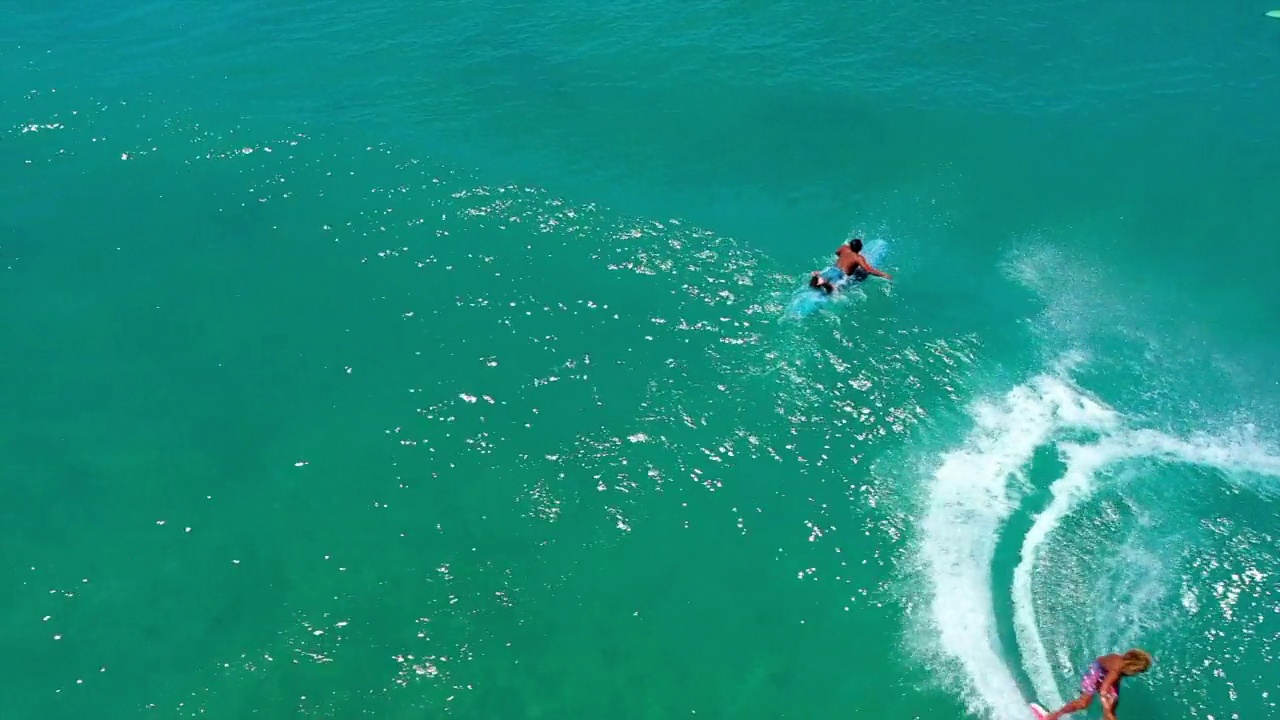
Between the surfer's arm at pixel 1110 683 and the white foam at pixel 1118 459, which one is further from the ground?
the white foam at pixel 1118 459

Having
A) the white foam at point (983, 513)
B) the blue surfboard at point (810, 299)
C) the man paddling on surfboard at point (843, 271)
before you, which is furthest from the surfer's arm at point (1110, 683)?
the man paddling on surfboard at point (843, 271)

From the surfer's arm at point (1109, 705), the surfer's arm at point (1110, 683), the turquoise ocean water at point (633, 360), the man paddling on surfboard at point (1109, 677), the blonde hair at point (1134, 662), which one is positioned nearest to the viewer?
the blonde hair at point (1134, 662)

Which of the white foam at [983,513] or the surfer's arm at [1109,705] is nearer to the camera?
the surfer's arm at [1109,705]

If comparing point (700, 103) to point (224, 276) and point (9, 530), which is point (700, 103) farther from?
point (9, 530)

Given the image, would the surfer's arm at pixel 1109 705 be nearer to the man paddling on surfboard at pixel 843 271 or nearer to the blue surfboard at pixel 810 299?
the blue surfboard at pixel 810 299

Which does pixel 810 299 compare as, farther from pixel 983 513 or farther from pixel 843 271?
pixel 983 513

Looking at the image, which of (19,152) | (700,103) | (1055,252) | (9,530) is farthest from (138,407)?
(1055,252)

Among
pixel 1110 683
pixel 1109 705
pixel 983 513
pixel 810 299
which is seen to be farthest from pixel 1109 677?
pixel 810 299

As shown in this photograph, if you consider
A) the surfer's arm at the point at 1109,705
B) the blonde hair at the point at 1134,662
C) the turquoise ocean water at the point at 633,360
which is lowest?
the surfer's arm at the point at 1109,705
